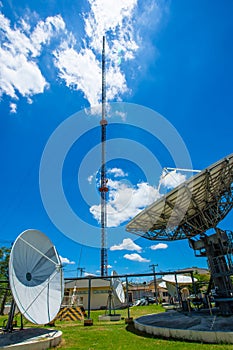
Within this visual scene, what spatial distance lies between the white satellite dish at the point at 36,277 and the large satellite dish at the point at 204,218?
22.7ft

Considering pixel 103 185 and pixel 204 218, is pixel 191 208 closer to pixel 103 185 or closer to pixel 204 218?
pixel 204 218

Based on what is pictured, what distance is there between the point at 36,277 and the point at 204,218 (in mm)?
11296

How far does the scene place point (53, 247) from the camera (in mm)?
12234

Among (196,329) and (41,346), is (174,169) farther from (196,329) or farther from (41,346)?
(41,346)

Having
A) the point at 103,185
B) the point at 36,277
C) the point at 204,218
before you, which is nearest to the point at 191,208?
the point at 204,218

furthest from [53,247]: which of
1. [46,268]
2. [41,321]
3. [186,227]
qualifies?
[186,227]

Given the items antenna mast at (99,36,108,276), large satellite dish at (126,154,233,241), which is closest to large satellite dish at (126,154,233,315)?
large satellite dish at (126,154,233,241)

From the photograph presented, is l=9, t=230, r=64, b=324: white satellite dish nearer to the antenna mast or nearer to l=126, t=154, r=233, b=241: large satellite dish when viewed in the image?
l=126, t=154, r=233, b=241: large satellite dish

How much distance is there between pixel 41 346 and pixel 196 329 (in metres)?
6.22

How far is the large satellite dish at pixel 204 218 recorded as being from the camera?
14.4 m

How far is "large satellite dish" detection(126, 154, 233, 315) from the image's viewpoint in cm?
1438

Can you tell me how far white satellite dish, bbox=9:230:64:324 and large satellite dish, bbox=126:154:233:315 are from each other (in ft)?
22.7

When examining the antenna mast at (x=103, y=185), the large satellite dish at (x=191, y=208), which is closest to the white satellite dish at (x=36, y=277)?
the large satellite dish at (x=191, y=208)

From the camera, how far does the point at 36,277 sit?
35.4 feet
